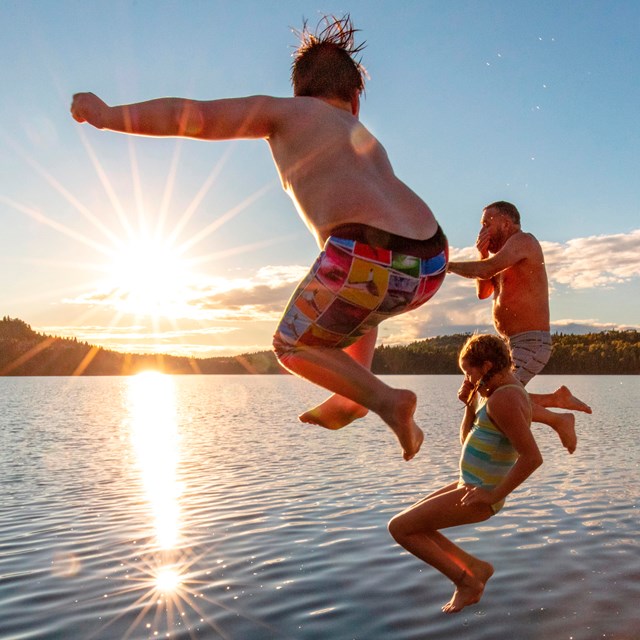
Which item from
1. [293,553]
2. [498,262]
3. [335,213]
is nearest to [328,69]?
[335,213]

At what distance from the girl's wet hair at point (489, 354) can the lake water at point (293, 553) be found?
10.9ft

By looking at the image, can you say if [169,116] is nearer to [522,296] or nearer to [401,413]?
[401,413]

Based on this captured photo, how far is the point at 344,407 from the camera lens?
12.5 ft

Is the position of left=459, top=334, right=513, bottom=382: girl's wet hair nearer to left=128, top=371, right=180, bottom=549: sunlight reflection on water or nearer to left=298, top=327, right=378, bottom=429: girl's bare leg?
left=298, top=327, right=378, bottom=429: girl's bare leg

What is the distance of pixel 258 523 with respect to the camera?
12.5 m

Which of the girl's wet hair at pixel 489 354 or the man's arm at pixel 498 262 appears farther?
the man's arm at pixel 498 262

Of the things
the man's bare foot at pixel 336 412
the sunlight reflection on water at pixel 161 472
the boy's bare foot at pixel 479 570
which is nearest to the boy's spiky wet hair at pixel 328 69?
the man's bare foot at pixel 336 412

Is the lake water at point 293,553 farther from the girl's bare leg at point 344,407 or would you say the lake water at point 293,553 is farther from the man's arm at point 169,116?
the man's arm at point 169,116

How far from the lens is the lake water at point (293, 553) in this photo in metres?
7.39

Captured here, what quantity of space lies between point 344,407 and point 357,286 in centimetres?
100

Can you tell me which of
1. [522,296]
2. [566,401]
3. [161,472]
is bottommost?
[161,472]

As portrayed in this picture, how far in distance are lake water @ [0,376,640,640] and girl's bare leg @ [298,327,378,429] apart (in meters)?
3.87

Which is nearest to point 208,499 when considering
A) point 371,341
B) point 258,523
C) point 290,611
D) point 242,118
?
point 258,523

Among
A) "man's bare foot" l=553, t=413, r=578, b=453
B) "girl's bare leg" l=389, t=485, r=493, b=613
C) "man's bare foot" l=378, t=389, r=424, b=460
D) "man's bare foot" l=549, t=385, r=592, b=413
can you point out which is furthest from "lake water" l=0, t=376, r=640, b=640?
"man's bare foot" l=378, t=389, r=424, b=460
